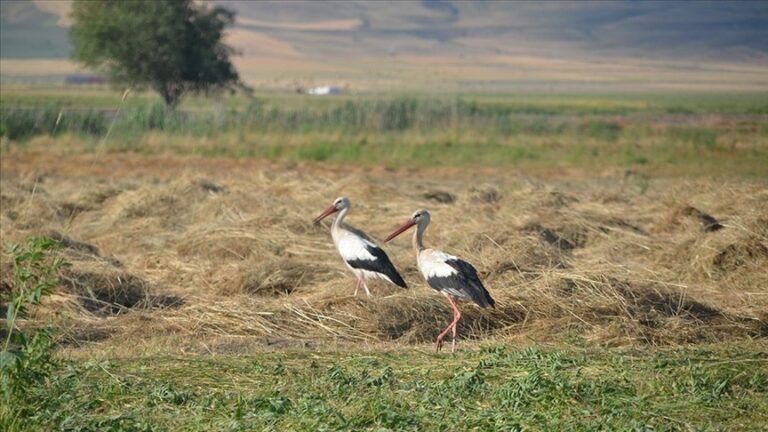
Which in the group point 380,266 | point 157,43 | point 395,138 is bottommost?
point 395,138

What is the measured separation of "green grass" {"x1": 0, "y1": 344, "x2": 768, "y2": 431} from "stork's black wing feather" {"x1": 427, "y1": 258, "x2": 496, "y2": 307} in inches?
43.5

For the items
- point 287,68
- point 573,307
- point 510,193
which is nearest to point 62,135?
point 510,193

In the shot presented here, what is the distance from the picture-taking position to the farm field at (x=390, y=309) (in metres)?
7.61

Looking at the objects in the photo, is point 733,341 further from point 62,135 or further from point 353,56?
point 353,56

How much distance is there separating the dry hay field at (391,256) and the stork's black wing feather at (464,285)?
477 millimetres

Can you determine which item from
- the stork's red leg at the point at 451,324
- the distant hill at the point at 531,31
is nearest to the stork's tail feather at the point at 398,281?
the stork's red leg at the point at 451,324

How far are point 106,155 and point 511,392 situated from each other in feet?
77.1

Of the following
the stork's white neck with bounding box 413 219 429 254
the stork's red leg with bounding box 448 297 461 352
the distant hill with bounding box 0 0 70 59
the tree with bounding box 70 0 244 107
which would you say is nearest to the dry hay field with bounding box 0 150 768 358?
the stork's red leg with bounding box 448 297 461 352

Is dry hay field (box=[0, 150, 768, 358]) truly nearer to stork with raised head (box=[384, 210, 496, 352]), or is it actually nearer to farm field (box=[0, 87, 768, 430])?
farm field (box=[0, 87, 768, 430])

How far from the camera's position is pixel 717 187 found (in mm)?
19656

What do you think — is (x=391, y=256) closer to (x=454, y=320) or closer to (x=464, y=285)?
(x=454, y=320)

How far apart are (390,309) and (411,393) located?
305cm

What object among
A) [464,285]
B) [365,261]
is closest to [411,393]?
[464,285]

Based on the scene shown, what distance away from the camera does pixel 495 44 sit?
184 m
